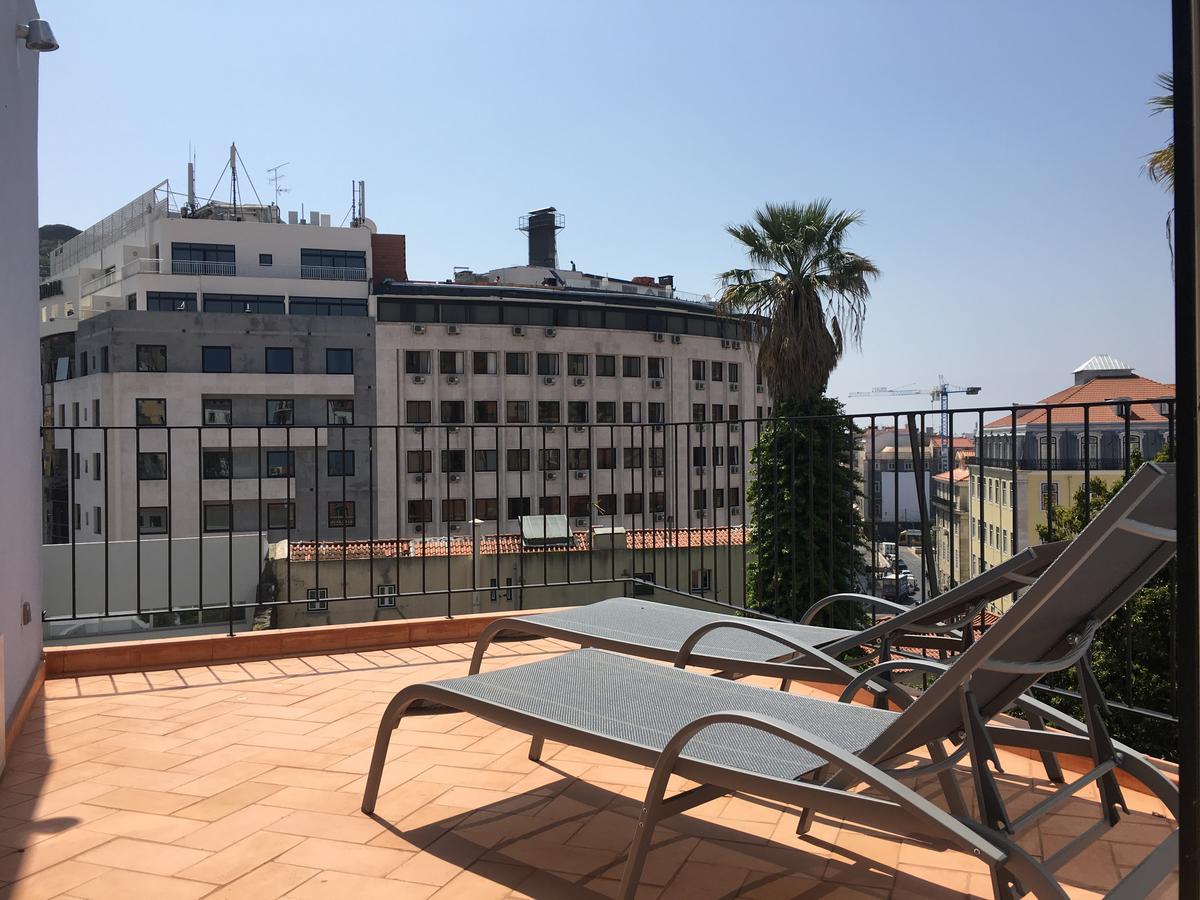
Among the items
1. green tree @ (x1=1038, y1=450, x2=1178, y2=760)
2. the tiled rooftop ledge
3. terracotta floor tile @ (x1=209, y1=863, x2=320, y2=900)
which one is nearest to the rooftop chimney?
green tree @ (x1=1038, y1=450, x2=1178, y2=760)

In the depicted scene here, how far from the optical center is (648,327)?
42.8m

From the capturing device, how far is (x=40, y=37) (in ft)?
11.5

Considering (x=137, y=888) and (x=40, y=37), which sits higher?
(x=40, y=37)

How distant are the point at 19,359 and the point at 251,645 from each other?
5.62 ft

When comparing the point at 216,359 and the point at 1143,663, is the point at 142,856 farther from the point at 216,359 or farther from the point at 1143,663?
the point at 216,359

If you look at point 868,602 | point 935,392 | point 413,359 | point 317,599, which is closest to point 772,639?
point 868,602

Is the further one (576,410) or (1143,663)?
(576,410)

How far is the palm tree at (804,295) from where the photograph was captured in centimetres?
1869

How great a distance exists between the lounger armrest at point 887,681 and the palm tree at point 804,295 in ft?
54.8

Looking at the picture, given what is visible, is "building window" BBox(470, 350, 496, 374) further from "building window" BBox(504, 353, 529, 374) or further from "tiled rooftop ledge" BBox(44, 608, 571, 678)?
"tiled rooftop ledge" BBox(44, 608, 571, 678)

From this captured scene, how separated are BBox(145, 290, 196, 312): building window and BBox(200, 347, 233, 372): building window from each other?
2568 mm

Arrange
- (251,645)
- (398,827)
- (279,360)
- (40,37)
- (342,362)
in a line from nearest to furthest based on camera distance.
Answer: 1. (398,827)
2. (40,37)
3. (251,645)
4. (279,360)
5. (342,362)

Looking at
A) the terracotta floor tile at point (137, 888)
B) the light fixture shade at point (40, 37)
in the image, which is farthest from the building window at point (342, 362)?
the terracotta floor tile at point (137, 888)

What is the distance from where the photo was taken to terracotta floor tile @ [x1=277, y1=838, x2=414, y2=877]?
2.16 m
